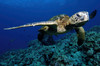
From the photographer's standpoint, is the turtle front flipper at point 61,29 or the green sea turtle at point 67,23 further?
the turtle front flipper at point 61,29

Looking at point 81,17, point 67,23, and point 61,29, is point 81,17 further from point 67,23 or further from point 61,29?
point 61,29

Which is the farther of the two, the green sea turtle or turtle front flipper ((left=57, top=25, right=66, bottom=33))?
turtle front flipper ((left=57, top=25, right=66, bottom=33))

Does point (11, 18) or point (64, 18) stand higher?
point (11, 18)

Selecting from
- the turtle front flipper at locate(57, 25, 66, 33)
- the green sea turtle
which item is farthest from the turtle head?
the turtle front flipper at locate(57, 25, 66, 33)

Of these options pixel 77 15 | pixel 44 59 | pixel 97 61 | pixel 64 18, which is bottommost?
pixel 97 61

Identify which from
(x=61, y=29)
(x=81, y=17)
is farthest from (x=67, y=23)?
(x=81, y=17)

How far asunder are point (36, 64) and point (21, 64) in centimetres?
96

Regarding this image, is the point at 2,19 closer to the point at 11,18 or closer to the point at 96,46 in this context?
the point at 11,18

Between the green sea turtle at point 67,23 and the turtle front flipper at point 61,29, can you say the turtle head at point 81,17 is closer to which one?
the green sea turtle at point 67,23

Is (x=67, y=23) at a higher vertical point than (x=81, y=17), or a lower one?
higher

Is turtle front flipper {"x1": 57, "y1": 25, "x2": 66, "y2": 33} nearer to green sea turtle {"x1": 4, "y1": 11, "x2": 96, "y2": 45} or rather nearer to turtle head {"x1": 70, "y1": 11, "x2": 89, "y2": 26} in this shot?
green sea turtle {"x1": 4, "y1": 11, "x2": 96, "y2": 45}

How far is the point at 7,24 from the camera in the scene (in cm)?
9575

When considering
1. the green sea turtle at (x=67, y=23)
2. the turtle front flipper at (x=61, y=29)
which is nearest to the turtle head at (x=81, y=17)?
the green sea turtle at (x=67, y=23)

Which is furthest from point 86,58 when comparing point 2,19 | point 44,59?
point 2,19
